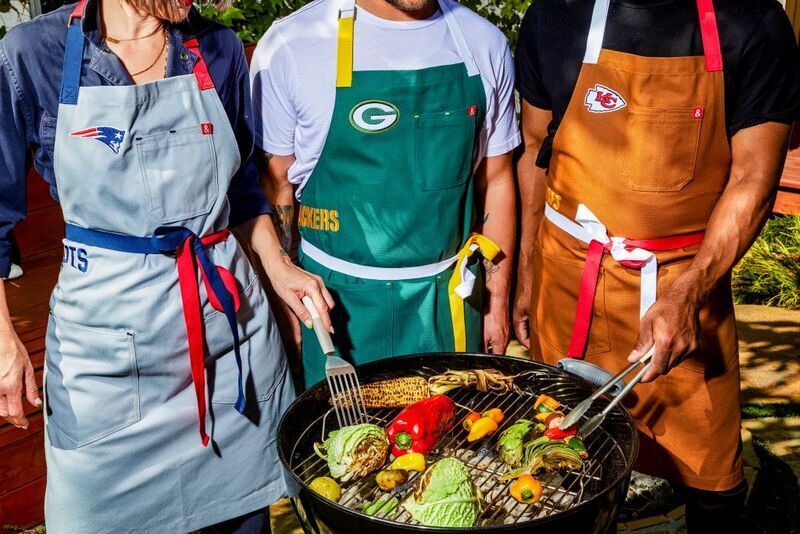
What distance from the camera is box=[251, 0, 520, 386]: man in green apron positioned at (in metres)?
2.63

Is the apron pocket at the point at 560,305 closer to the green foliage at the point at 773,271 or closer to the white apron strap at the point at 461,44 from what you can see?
the white apron strap at the point at 461,44

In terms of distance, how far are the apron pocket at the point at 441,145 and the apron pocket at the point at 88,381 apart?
1.01 meters

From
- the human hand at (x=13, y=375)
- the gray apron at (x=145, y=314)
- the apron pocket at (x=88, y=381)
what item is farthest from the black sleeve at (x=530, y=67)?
the human hand at (x=13, y=375)

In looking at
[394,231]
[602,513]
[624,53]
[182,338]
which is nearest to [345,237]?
[394,231]

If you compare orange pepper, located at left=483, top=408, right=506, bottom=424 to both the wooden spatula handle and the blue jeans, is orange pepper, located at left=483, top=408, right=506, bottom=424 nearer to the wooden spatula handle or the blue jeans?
the wooden spatula handle

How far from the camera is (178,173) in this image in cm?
235

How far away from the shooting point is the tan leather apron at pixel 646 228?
262cm

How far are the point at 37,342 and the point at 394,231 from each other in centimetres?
189

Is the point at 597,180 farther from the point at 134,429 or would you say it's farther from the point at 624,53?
the point at 134,429

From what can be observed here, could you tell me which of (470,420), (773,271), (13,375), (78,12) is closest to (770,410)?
(773,271)

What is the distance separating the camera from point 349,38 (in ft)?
8.59

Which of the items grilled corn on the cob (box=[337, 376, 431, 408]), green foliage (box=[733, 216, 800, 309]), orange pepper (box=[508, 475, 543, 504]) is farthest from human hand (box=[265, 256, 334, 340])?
green foliage (box=[733, 216, 800, 309])

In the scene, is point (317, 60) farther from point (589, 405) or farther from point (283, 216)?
point (589, 405)

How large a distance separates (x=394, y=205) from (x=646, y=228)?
0.80 m
